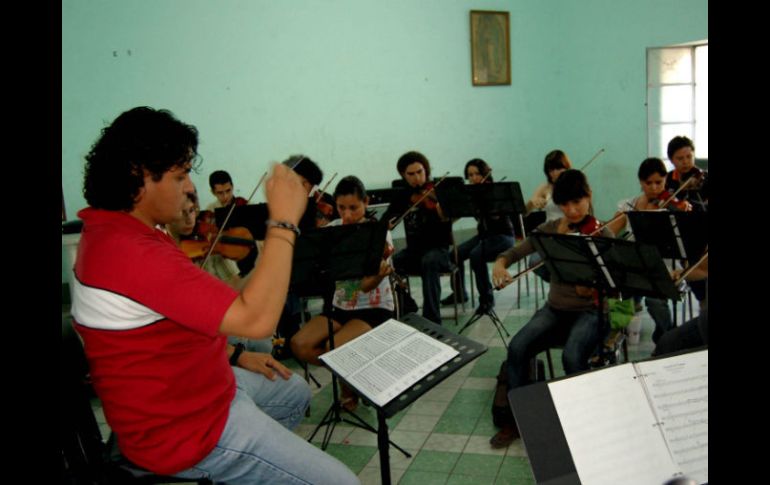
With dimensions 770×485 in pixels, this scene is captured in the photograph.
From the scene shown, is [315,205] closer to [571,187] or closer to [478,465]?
[571,187]

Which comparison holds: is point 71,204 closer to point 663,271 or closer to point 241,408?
point 241,408

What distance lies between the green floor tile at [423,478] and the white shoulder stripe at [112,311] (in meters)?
1.56

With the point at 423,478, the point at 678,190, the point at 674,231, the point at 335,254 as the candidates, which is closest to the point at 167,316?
the point at 335,254

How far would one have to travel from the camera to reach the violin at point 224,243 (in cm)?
400

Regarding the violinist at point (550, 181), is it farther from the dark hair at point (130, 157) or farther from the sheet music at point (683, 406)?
the dark hair at point (130, 157)

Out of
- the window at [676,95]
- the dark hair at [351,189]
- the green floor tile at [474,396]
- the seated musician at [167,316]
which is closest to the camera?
the seated musician at [167,316]

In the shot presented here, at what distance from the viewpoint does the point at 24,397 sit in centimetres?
81

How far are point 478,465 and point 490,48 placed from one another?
5.89 meters

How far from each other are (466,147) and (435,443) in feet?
16.7

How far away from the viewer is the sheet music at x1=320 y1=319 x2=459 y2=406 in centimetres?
170

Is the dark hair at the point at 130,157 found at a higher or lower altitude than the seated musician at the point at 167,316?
higher

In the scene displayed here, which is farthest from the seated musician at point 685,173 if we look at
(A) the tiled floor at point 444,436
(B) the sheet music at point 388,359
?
(B) the sheet music at point 388,359

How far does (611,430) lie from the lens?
1192 mm
